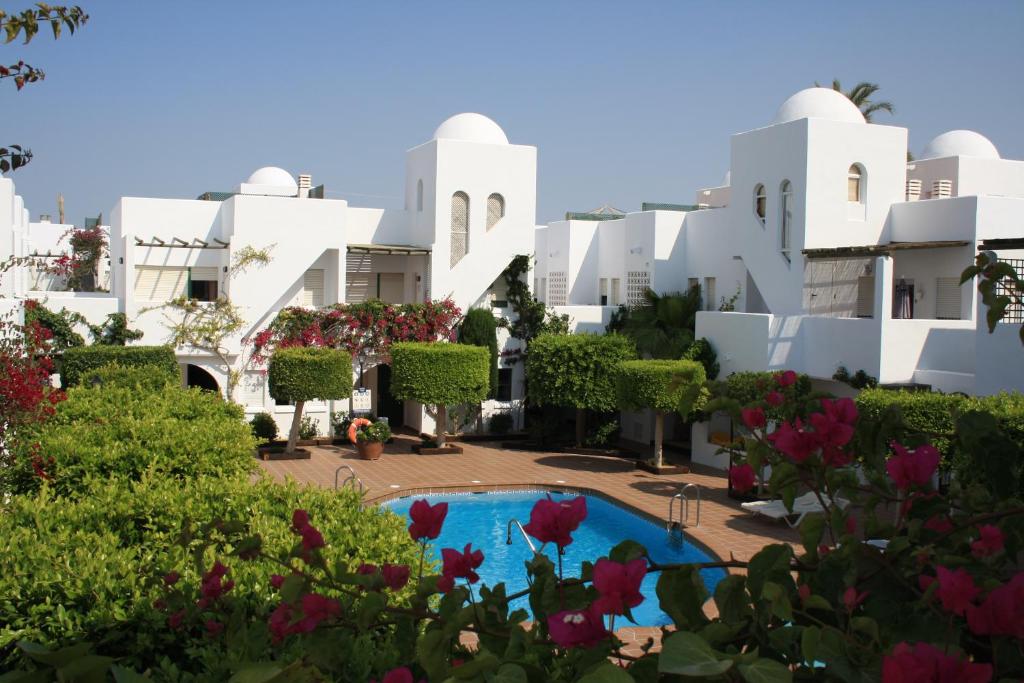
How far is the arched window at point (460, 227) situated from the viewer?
29.1 m

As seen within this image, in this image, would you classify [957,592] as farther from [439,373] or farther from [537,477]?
[439,373]

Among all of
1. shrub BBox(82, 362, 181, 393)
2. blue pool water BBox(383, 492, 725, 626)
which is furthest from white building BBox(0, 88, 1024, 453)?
blue pool water BBox(383, 492, 725, 626)

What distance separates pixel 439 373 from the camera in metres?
25.8

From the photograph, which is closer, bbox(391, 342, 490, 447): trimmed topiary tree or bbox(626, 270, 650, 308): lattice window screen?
bbox(391, 342, 490, 447): trimmed topiary tree

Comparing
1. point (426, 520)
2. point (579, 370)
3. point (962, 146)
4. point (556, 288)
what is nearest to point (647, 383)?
point (579, 370)

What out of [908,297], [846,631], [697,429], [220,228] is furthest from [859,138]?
[846,631]

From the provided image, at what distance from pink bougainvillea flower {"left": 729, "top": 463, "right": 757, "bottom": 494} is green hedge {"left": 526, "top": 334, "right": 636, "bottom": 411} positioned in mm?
22180

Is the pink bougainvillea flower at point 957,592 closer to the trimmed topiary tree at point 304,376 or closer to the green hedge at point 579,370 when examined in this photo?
the trimmed topiary tree at point 304,376

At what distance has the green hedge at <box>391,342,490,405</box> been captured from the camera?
2575 cm

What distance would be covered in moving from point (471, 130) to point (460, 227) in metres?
3.23

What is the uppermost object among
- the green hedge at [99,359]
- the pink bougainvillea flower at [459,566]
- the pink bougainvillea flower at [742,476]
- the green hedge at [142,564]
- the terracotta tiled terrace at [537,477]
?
the pink bougainvillea flower at [742,476]

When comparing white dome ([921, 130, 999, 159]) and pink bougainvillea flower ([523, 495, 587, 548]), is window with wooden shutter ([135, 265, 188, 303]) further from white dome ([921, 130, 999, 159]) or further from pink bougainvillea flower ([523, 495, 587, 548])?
pink bougainvillea flower ([523, 495, 587, 548])

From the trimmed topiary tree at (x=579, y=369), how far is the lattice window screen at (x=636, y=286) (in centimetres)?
460

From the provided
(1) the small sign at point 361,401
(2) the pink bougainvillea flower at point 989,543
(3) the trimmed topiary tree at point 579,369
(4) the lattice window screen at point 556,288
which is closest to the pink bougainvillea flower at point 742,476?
(2) the pink bougainvillea flower at point 989,543
